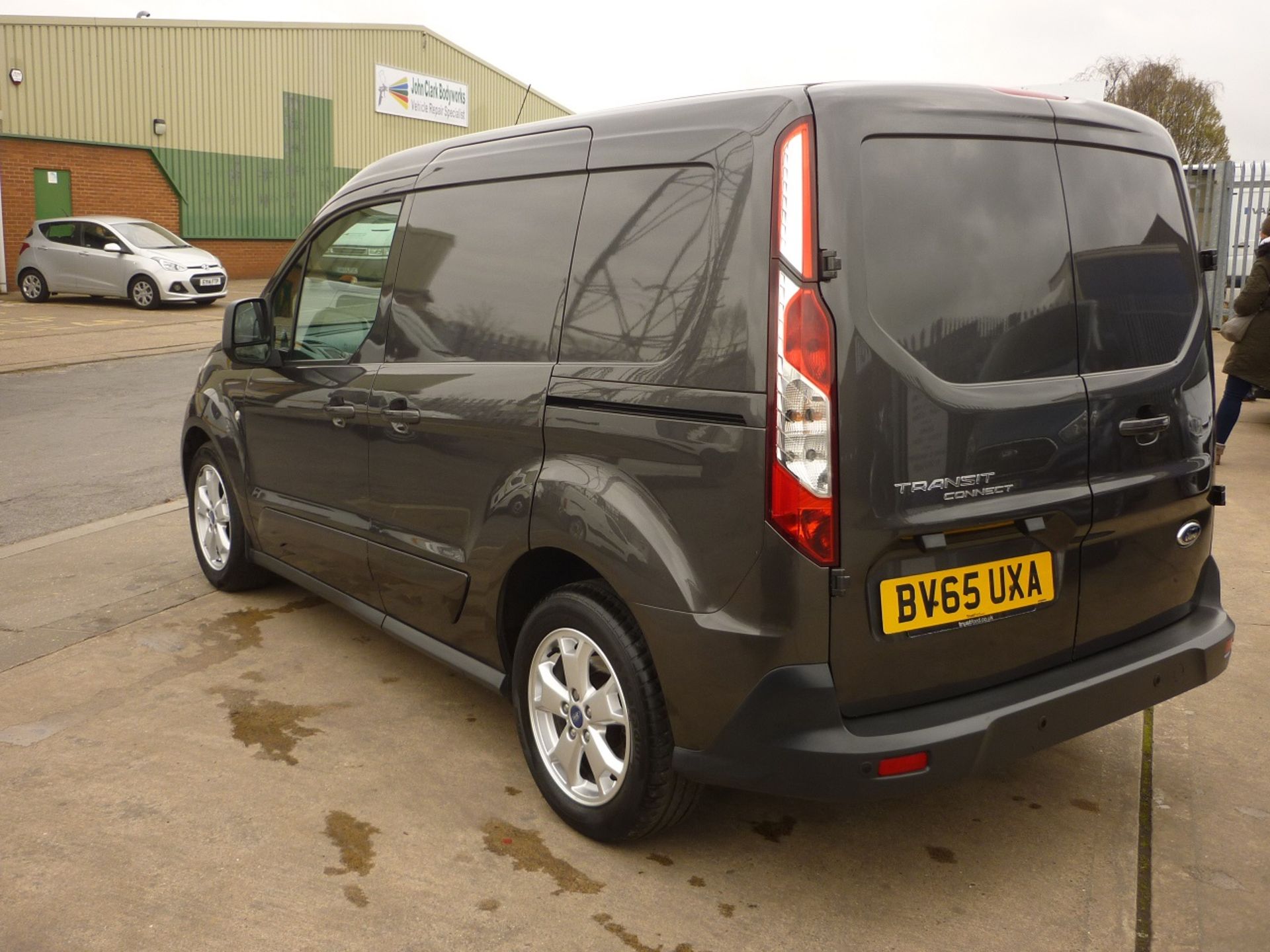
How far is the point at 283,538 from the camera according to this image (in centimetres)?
477

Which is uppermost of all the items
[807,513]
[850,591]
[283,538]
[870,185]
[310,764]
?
[870,185]

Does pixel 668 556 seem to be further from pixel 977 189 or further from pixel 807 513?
pixel 977 189

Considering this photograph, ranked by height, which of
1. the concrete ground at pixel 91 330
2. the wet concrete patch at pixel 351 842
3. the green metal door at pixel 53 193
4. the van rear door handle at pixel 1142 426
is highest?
the green metal door at pixel 53 193

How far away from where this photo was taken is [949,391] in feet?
8.97

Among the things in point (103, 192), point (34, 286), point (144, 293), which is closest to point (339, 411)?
point (144, 293)

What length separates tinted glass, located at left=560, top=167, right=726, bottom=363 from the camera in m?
2.87

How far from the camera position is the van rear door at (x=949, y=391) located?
2652 mm

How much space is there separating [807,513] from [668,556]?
1.24ft

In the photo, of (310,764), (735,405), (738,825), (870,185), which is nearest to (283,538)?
(310,764)

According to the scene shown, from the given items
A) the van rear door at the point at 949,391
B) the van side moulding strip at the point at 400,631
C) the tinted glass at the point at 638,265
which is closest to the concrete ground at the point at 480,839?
the van side moulding strip at the point at 400,631

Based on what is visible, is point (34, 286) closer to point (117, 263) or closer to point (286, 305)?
point (117, 263)

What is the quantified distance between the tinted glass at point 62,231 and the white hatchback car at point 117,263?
0.04 feet

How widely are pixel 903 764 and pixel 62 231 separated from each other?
74.3ft

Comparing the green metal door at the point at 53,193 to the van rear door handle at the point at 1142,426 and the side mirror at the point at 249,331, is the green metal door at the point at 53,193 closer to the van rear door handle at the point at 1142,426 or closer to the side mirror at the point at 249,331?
the side mirror at the point at 249,331
